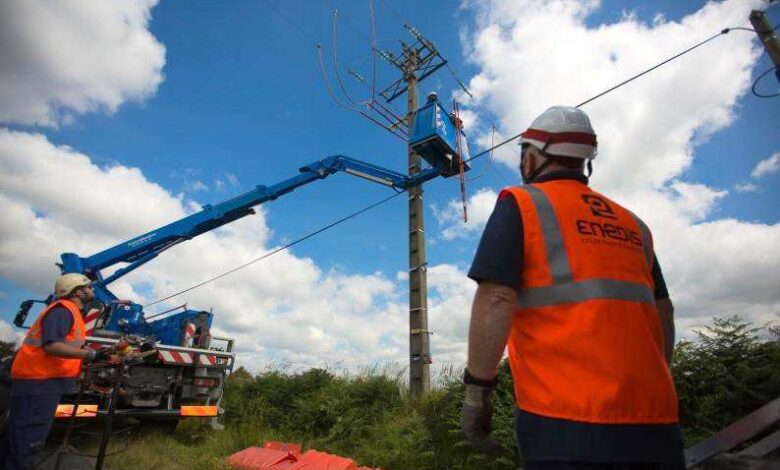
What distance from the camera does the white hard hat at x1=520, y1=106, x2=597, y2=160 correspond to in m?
1.69

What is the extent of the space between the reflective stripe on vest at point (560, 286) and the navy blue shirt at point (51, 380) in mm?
4271

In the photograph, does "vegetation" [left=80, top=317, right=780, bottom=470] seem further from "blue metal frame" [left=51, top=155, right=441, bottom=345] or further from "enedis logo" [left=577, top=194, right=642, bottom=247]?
"enedis logo" [left=577, top=194, right=642, bottom=247]

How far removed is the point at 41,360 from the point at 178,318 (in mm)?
4456

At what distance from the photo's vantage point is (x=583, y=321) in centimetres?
129

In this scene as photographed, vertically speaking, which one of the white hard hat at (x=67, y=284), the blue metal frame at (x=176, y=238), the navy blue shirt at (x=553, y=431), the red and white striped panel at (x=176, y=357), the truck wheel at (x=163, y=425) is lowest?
the truck wheel at (x=163, y=425)

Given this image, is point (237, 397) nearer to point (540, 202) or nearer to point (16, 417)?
point (16, 417)

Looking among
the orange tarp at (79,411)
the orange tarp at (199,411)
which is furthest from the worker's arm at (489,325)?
the orange tarp at (199,411)

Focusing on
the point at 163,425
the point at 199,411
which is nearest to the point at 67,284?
the point at 199,411

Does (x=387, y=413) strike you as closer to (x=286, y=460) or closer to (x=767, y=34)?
(x=286, y=460)

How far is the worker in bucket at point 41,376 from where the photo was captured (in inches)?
143

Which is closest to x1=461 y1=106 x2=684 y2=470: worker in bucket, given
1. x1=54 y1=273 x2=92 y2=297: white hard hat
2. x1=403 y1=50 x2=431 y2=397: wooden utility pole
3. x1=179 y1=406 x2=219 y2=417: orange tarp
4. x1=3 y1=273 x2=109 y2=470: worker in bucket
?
x1=3 y1=273 x2=109 y2=470: worker in bucket

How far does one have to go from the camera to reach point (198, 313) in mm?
8203

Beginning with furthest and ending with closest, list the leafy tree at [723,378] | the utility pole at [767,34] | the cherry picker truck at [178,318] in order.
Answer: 1. the cherry picker truck at [178,318]
2. the utility pole at [767,34]
3. the leafy tree at [723,378]

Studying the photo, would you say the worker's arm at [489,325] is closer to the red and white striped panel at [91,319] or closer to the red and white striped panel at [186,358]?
the red and white striped panel at [186,358]
